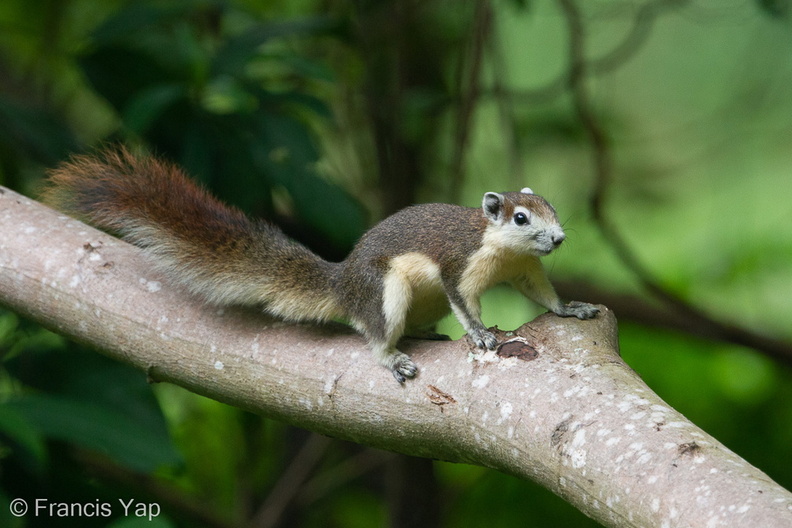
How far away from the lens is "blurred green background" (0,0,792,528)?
3.05 metres

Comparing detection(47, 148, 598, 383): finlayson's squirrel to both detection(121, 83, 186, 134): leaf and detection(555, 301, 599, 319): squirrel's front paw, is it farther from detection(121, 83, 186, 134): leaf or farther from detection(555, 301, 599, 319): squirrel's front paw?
detection(121, 83, 186, 134): leaf

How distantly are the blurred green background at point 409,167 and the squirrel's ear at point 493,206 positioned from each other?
0.94 metres

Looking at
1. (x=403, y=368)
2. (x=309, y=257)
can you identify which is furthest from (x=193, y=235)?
(x=403, y=368)

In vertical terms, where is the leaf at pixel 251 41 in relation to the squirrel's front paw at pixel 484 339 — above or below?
above

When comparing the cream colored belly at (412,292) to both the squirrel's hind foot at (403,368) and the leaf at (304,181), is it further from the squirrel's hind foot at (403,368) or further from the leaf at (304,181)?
the leaf at (304,181)

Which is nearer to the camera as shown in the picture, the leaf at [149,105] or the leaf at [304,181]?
the leaf at [149,105]

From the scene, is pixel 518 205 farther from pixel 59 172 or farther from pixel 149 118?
pixel 149 118

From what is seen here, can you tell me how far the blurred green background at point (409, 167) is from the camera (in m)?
3.05

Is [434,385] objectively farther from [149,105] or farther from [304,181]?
[149,105]

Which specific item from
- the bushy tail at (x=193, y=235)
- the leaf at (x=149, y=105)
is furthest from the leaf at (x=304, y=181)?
the bushy tail at (x=193, y=235)

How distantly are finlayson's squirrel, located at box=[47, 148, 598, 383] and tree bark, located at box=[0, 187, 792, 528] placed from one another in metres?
0.07

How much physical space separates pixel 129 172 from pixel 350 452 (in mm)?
2989

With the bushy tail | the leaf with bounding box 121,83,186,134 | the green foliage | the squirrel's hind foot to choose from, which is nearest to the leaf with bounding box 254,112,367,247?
the green foliage

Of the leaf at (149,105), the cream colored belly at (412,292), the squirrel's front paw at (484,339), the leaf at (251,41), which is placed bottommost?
the squirrel's front paw at (484,339)
